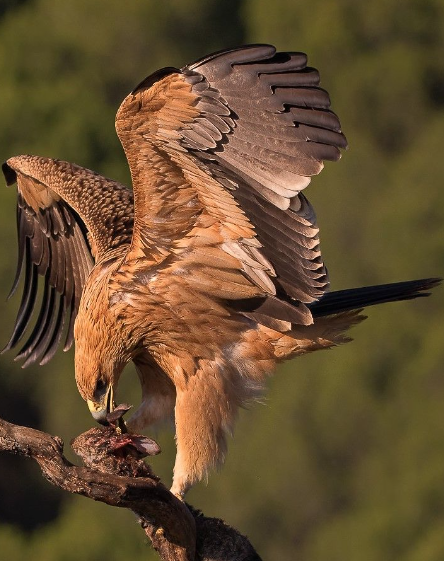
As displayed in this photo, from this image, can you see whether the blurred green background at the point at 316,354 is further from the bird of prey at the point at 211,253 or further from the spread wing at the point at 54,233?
the bird of prey at the point at 211,253

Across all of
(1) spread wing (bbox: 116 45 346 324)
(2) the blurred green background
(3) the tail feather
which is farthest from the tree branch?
(2) the blurred green background

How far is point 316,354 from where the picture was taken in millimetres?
18203

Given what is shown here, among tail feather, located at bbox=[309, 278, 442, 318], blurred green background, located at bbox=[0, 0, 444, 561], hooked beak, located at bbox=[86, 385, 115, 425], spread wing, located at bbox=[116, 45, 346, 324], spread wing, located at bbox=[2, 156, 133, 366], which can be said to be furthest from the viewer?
blurred green background, located at bbox=[0, 0, 444, 561]

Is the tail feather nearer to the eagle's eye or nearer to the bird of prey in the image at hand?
the bird of prey

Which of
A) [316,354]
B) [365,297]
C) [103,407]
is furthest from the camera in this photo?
[316,354]

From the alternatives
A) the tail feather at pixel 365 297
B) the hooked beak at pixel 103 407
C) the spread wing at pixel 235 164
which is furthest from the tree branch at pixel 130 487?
the tail feather at pixel 365 297

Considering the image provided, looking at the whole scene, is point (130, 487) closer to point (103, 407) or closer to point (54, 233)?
point (103, 407)

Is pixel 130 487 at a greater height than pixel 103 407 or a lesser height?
Answer: lesser

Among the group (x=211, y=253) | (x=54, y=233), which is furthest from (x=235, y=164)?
(x=54, y=233)

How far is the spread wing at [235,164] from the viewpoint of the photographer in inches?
198

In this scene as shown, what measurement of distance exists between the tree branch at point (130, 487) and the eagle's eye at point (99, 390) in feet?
1.40

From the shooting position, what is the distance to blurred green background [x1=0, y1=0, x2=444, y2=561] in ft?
54.6

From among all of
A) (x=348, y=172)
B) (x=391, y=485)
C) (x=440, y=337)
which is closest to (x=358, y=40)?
(x=348, y=172)

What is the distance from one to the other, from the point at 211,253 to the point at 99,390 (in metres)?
0.78
